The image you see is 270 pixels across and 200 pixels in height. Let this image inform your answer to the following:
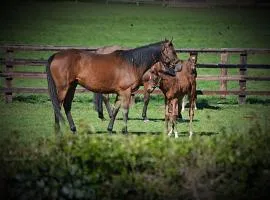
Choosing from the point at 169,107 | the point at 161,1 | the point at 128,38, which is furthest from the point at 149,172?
the point at 161,1

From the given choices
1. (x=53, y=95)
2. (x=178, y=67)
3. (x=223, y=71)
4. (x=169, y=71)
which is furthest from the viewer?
(x=223, y=71)

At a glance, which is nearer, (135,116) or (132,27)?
(135,116)

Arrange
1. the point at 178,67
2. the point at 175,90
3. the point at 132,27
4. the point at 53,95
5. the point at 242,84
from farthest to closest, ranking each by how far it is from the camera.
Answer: the point at 132,27, the point at 242,84, the point at 178,67, the point at 175,90, the point at 53,95

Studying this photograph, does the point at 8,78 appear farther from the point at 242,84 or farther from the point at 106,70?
the point at 242,84

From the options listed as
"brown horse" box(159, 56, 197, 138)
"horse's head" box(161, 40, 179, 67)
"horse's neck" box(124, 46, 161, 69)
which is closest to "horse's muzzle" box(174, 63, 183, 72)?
"brown horse" box(159, 56, 197, 138)

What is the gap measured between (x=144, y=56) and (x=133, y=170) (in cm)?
726

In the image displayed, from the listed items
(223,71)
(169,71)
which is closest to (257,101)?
(223,71)

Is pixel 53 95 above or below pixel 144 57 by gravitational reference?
below

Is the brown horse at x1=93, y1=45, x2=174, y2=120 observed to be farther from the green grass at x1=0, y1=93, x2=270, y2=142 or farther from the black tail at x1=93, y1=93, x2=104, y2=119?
the green grass at x1=0, y1=93, x2=270, y2=142

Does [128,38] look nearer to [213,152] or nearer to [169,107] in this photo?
[169,107]

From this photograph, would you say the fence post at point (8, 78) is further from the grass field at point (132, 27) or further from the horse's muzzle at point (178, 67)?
the horse's muzzle at point (178, 67)

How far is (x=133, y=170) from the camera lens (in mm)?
7734

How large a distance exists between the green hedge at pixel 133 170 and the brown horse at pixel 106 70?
678 cm

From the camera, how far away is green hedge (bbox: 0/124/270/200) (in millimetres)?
7641
